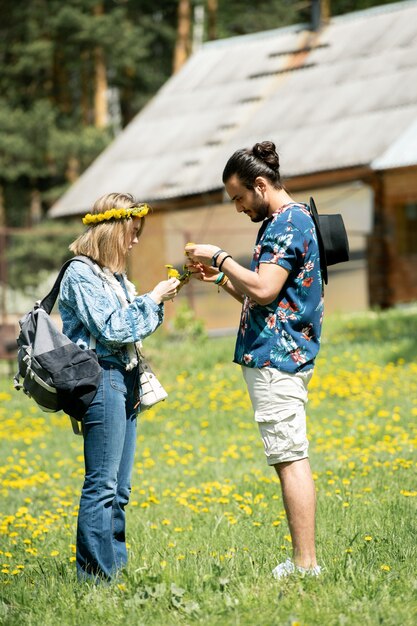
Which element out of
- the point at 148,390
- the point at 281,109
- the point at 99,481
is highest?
the point at 148,390

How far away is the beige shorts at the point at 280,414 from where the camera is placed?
4.32m

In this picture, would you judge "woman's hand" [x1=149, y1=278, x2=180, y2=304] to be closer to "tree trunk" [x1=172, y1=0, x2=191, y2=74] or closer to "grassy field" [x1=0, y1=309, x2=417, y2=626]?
"grassy field" [x1=0, y1=309, x2=417, y2=626]

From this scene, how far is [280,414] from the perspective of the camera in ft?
14.2

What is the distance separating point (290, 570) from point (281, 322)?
110cm

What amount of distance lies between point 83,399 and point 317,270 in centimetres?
121

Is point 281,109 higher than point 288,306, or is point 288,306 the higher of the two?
point 288,306

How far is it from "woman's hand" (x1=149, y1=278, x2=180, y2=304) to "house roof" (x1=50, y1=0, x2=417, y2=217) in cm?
1324

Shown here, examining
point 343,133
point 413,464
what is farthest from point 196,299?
point 413,464

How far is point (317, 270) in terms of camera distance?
4.44 meters

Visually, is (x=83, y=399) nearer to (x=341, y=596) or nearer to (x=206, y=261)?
(x=206, y=261)

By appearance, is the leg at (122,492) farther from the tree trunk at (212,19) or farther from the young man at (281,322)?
the tree trunk at (212,19)

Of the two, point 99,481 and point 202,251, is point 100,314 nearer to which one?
point 202,251

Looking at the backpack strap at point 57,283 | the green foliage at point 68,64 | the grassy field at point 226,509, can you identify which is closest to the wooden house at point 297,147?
the grassy field at point 226,509

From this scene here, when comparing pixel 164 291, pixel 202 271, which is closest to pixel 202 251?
pixel 202 271
